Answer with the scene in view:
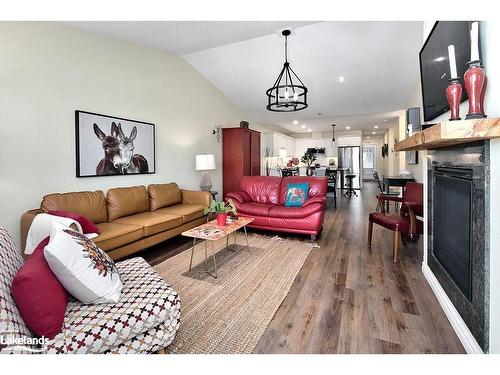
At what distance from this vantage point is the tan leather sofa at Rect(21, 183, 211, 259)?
8.82 ft

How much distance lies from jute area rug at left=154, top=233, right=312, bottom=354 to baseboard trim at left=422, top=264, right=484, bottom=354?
120cm

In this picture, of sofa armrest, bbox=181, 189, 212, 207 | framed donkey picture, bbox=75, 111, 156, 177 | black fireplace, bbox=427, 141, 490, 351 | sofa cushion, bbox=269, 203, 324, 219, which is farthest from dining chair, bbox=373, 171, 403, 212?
framed donkey picture, bbox=75, 111, 156, 177

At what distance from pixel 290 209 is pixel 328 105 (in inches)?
148

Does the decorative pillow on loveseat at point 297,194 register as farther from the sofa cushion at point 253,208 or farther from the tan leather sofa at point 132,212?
the tan leather sofa at point 132,212

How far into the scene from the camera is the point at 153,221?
10.5ft

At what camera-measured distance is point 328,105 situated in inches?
250

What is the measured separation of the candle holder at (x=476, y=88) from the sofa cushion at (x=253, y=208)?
294 centimetres

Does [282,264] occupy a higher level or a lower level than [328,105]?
lower

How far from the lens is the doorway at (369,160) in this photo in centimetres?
1335

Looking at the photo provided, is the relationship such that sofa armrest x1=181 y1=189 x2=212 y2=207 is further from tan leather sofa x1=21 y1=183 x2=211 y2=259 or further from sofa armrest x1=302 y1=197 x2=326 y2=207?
sofa armrest x1=302 y1=197 x2=326 y2=207

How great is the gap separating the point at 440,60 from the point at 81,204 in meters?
3.83

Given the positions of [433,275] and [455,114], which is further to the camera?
[433,275]
